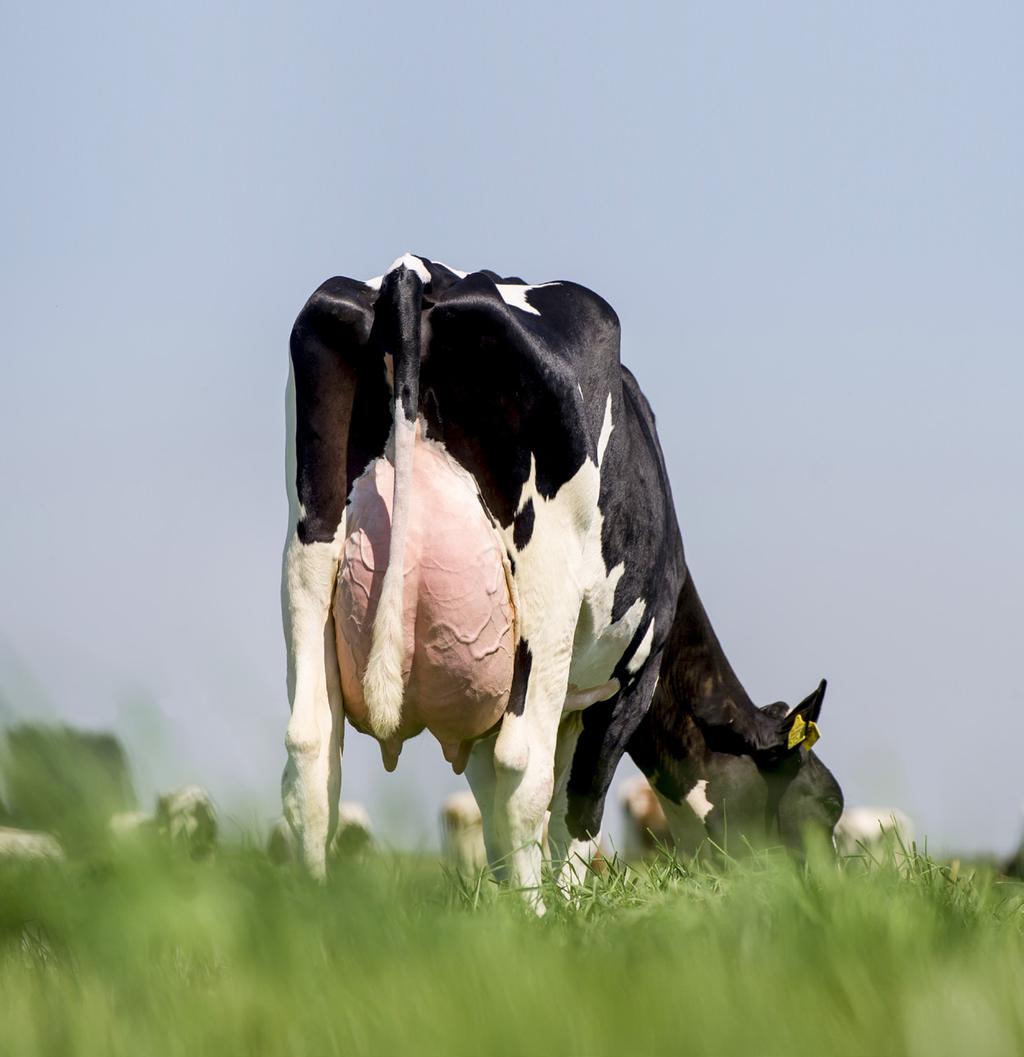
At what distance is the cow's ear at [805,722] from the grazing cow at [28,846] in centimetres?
627

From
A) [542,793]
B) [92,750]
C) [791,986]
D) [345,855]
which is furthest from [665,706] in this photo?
[92,750]

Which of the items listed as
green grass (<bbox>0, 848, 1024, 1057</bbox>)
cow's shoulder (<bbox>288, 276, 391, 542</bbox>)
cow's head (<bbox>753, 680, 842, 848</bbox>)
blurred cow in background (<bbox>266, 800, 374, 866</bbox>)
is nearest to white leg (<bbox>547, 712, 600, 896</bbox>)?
cow's head (<bbox>753, 680, 842, 848</bbox>)

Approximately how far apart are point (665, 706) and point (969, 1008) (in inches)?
231

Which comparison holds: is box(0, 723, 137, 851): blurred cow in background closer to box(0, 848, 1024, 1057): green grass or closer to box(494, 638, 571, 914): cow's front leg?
box(0, 848, 1024, 1057): green grass

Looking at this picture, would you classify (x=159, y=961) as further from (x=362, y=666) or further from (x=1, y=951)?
(x=362, y=666)

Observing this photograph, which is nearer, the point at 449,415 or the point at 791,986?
the point at 791,986

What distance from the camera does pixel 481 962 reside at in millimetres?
2213

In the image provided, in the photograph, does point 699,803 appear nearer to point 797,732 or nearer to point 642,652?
point 797,732

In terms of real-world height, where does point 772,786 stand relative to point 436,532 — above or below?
below

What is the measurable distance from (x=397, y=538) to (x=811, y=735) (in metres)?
3.52

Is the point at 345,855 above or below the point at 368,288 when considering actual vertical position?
below

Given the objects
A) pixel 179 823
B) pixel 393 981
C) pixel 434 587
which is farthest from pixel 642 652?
pixel 179 823

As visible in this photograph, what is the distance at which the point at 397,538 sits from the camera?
5.02 m

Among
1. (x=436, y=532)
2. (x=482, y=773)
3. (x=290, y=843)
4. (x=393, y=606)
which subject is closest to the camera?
(x=290, y=843)
